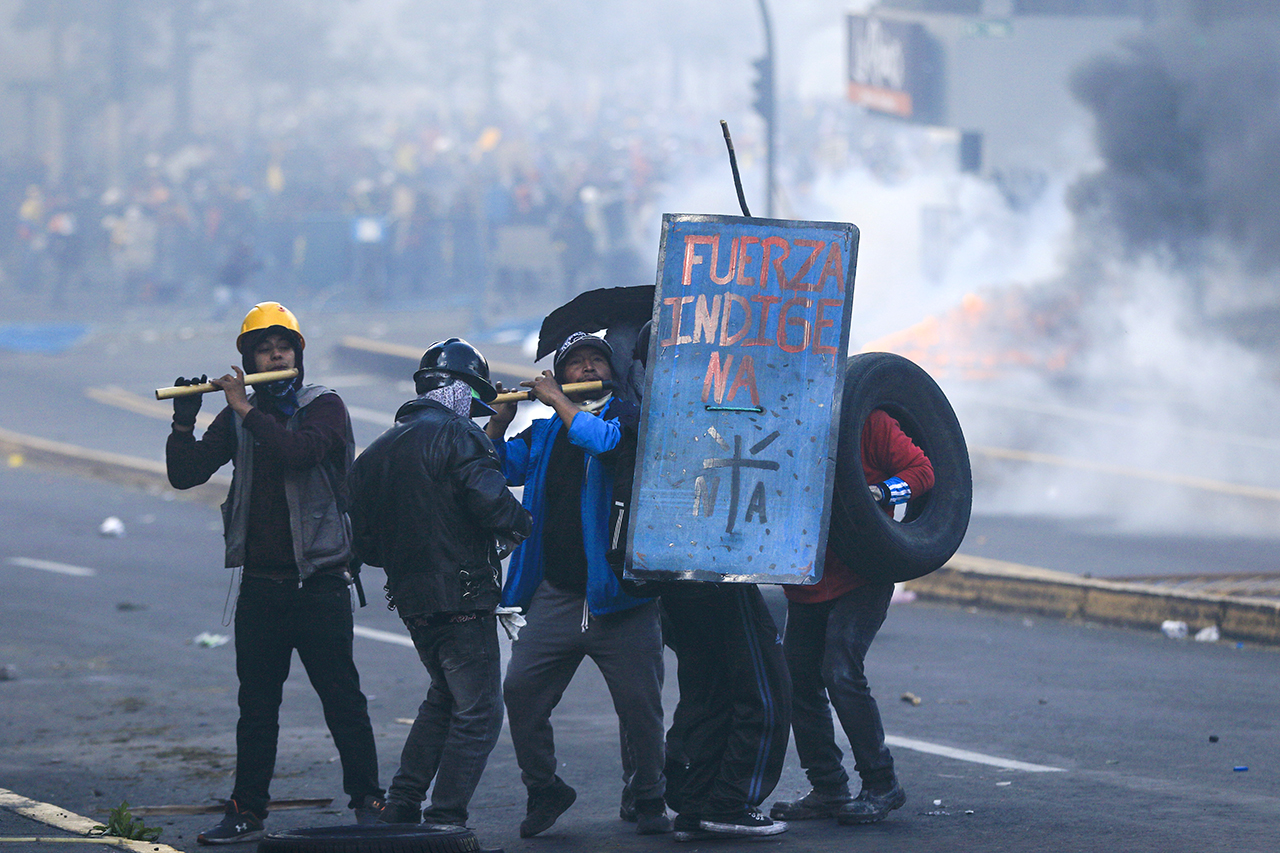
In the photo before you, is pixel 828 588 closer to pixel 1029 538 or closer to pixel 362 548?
pixel 362 548

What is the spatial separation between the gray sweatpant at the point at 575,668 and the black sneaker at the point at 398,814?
1.26 feet

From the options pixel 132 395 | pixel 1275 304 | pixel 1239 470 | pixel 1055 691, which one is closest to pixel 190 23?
pixel 132 395

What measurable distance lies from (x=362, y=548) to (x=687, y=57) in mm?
76750

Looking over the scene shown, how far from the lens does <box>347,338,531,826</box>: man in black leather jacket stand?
5.90 m

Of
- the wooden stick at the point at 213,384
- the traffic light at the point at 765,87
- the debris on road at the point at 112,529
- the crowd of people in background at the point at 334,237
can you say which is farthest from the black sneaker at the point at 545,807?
the crowd of people in background at the point at 334,237

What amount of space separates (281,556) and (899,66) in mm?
29606

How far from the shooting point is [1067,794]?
6512mm

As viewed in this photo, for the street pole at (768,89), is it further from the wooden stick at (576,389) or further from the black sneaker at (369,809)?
the black sneaker at (369,809)

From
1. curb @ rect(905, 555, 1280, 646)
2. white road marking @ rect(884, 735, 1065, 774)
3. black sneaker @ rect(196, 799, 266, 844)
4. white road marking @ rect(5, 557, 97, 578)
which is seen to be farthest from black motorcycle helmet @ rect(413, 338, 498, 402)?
white road marking @ rect(5, 557, 97, 578)

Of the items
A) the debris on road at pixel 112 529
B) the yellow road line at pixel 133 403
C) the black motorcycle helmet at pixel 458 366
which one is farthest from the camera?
the yellow road line at pixel 133 403

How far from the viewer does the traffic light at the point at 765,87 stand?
2333 cm

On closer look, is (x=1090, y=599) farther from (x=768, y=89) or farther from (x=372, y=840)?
(x=768, y=89)

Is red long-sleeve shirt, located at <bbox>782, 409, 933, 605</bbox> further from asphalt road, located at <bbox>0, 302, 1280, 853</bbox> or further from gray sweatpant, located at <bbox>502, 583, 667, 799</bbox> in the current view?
asphalt road, located at <bbox>0, 302, 1280, 853</bbox>

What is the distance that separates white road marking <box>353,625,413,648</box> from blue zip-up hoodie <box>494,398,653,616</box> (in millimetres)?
4071
